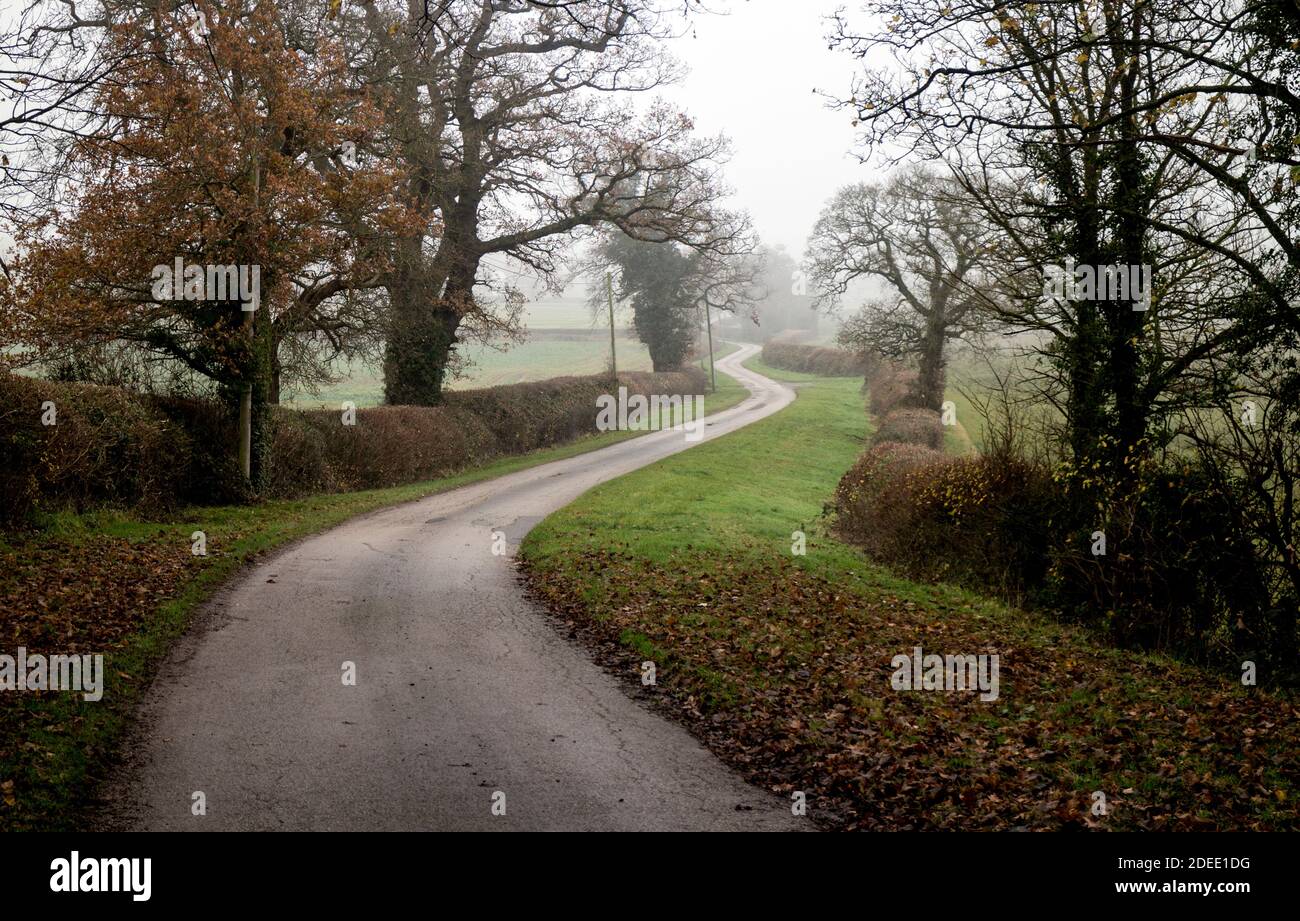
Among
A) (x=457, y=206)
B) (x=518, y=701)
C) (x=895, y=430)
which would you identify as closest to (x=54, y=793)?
(x=518, y=701)

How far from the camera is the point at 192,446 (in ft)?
67.8

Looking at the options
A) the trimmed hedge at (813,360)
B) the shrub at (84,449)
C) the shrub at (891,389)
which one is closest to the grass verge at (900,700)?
the shrub at (84,449)

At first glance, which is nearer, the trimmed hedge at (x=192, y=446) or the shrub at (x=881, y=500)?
the trimmed hedge at (x=192, y=446)

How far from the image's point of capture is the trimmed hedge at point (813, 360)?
8200 centimetres

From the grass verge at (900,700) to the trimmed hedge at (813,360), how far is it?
65.1 metres

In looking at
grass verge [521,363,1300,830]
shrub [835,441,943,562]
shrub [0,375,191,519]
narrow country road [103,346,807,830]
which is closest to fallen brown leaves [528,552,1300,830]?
grass verge [521,363,1300,830]

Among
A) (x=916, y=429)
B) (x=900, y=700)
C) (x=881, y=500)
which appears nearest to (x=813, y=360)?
(x=916, y=429)

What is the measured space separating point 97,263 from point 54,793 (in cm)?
1451

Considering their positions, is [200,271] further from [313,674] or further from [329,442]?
[313,674]

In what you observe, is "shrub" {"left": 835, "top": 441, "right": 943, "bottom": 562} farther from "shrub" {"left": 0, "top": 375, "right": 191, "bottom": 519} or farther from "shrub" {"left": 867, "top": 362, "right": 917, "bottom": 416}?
"shrub" {"left": 867, "top": 362, "right": 917, "bottom": 416}

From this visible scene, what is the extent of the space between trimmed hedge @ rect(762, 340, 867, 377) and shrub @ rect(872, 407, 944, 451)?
37.7m

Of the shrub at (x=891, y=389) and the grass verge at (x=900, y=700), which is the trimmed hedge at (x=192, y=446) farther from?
the shrub at (x=891, y=389)

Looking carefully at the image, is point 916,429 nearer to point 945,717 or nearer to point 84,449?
point 945,717

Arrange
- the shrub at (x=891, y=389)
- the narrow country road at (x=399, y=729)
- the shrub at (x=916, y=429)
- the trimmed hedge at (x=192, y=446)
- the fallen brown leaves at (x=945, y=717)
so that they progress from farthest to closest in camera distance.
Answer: the shrub at (x=891, y=389), the shrub at (x=916, y=429), the trimmed hedge at (x=192, y=446), the fallen brown leaves at (x=945, y=717), the narrow country road at (x=399, y=729)
